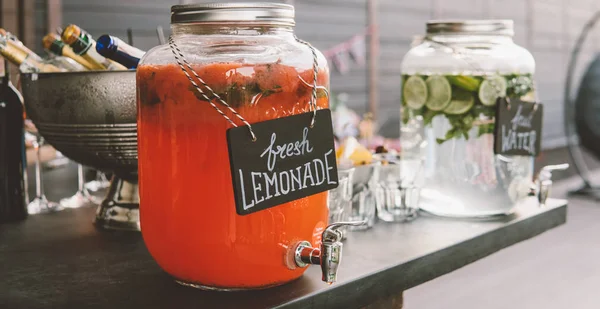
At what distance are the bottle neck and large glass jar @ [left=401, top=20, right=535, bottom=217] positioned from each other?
410 mm

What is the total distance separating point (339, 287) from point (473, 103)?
18.1 inches

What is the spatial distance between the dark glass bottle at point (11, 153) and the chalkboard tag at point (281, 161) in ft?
1.85

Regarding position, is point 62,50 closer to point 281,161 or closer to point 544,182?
Answer: point 281,161

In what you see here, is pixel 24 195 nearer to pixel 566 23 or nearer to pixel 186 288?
pixel 186 288

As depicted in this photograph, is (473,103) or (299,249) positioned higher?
(473,103)

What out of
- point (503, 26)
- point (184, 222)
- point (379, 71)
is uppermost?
point (503, 26)

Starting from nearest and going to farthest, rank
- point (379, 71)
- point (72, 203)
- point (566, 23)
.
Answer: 1. point (72, 203)
2. point (379, 71)
3. point (566, 23)

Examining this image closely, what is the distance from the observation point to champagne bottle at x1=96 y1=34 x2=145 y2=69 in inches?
36.9

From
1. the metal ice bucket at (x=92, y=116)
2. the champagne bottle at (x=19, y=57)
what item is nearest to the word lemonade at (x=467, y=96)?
the metal ice bucket at (x=92, y=116)

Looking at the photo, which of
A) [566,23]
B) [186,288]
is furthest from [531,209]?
[566,23]

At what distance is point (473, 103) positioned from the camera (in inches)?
42.1

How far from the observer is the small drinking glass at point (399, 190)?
107cm

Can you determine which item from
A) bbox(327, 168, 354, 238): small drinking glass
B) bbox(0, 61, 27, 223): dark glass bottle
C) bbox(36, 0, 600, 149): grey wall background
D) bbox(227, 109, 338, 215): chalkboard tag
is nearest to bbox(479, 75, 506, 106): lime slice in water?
bbox(327, 168, 354, 238): small drinking glass

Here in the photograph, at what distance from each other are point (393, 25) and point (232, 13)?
222 inches
